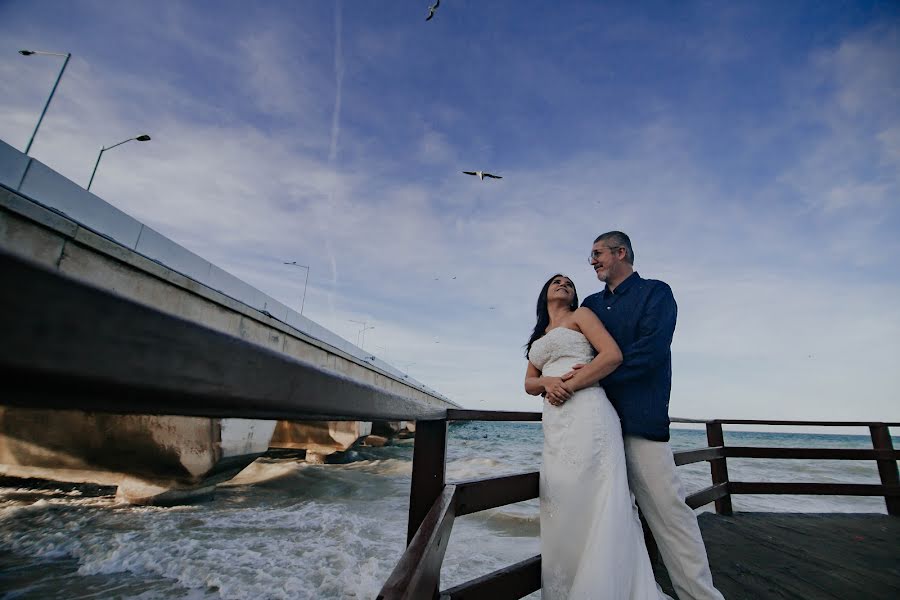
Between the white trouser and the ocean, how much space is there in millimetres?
1526

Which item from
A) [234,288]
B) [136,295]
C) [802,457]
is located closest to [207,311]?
[234,288]

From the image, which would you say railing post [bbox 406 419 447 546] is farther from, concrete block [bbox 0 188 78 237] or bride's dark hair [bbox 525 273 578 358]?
concrete block [bbox 0 188 78 237]

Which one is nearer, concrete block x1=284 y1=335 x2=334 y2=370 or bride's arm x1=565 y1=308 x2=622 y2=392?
bride's arm x1=565 y1=308 x2=622 y2=392

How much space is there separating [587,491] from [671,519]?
1.73 ft

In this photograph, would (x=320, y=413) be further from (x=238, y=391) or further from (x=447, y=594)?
(x=447, y=594)

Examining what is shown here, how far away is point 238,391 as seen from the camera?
50 cm

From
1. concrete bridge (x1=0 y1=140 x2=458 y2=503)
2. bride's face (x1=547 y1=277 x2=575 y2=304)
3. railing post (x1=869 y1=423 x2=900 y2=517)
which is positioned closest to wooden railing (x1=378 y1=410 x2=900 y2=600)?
bride's face (x1=547 y1=277 x2=575 y2=304)

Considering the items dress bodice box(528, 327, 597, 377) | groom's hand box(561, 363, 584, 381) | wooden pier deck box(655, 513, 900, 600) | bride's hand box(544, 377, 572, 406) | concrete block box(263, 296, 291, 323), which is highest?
concrete block box(263, 296, 291, 323)

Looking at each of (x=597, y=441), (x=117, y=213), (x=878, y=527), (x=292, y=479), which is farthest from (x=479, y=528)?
(x=117, y=213)

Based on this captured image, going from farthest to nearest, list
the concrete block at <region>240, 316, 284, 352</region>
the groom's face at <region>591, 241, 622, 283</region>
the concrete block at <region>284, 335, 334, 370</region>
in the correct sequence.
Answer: the concrete block at <region>284, 335, 334, 370</region>
the concrete block at <region>240, 316, 284, 352</region>
the groom's face at <region>591, 241, 622, 283</region>

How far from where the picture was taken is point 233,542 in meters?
5.50

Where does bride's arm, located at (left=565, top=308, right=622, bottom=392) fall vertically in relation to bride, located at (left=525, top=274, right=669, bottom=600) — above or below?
above

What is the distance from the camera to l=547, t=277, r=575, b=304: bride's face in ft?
8.74

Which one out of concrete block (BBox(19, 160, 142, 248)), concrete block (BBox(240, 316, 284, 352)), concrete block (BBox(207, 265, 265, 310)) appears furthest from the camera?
concrete block (BBox(240, 316, 284, 352))
